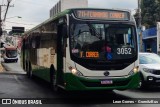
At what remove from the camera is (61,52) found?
13.3m

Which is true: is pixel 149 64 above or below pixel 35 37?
below

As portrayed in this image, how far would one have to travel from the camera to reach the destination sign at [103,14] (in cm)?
1265

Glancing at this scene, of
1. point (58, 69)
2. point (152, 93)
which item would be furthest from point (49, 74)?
point (152, 93)

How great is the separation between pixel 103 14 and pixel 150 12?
180ft

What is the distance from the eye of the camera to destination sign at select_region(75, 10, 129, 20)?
12648mm

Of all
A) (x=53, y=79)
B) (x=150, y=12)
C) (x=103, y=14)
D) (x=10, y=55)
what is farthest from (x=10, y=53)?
(x=103, y=14)

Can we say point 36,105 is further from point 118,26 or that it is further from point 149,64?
point 149,64

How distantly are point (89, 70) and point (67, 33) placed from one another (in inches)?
52.9

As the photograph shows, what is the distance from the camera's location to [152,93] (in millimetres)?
15141

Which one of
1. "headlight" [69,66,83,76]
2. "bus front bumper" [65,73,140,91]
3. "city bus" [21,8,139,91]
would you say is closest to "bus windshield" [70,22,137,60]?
"city bus" [21,8,139,91]

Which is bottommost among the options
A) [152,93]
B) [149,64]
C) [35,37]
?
[152,93]

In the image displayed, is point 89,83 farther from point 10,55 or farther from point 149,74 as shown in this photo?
point 10,55

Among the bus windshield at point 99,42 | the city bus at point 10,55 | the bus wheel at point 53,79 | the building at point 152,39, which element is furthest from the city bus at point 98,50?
the city bus at point 10,55

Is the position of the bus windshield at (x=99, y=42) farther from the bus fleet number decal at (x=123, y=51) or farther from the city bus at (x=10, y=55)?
the city bus at (x=10, y=55)
